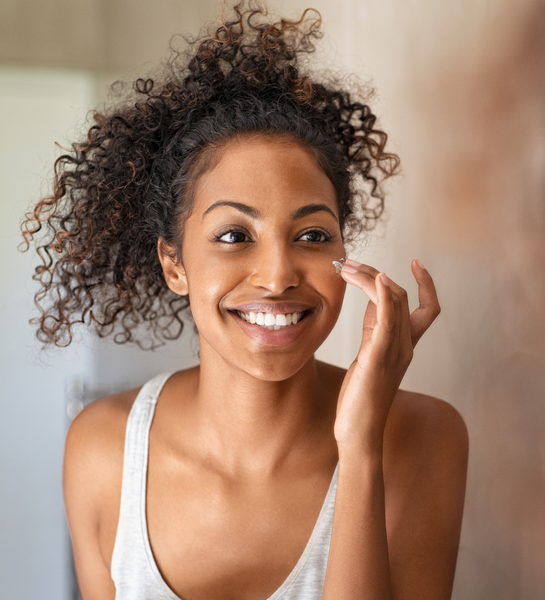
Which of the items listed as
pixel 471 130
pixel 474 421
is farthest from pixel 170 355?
pixel 471 130

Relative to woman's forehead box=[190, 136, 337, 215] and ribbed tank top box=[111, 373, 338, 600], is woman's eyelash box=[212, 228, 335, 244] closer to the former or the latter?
woman's forehead box=[190, 136, 337, 215]

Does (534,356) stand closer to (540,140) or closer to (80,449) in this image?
(540,140)

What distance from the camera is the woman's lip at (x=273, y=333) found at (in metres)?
0.90

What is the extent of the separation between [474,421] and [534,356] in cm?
21

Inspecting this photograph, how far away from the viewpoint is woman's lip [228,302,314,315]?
88 cm

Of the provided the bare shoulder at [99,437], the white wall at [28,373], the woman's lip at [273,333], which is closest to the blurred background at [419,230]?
the white wall at [28,373]

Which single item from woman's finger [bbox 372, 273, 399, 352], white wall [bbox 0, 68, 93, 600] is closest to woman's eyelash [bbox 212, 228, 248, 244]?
woman's finger [bbox 372, 273, 399, 352]

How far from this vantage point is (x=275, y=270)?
86cm

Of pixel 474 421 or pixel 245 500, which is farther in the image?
pixel 474 421

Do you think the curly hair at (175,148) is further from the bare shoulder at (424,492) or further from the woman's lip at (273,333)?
the bare shoulder at (424,492)

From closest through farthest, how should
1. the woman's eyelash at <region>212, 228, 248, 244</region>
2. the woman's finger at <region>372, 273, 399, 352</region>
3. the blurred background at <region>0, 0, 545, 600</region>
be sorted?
the woman's finger at <region>372, 273, 399, 352</region> → the woman's eyelash at <region>212, 228, 248, 244</region> → the blurred background at <region>0, 0, 545, 600</region>

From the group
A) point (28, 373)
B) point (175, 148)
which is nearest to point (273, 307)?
point (175, 148)

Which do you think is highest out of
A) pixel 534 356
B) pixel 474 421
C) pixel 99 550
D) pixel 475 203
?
pixel 475 203

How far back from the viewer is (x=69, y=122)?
1396 millimetres
